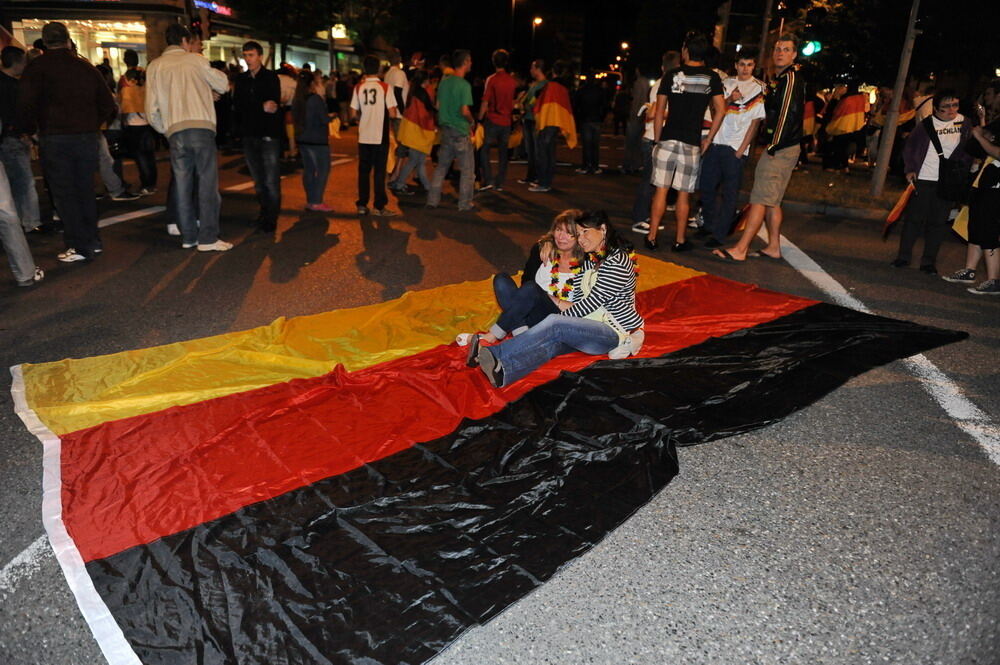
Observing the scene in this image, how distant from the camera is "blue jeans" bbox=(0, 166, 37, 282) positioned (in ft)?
19.2

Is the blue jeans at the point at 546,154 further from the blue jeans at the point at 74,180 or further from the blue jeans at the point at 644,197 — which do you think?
the blue jeans at the point at 74,180

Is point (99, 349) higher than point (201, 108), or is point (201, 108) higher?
point (201, 108)

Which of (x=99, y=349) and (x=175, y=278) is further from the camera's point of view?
(x=175, y=278)

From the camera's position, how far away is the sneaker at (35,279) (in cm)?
626

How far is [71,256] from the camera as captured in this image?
23.5 feet

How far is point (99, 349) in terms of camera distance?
198 inches

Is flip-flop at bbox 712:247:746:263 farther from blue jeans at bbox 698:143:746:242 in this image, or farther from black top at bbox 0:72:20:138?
black top at bbox 0:72:20:138

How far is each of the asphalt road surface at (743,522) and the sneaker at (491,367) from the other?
1.27 meters

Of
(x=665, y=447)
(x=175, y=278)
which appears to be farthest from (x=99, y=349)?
(x=665, y=447)

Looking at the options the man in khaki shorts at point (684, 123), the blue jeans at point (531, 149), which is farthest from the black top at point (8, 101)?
the blue jeans at point (531, 149)

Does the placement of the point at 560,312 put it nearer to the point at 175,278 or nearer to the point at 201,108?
the point at 175,278

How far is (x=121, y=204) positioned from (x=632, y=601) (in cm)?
983

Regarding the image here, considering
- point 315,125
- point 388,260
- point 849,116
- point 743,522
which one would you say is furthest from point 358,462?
point 849,116

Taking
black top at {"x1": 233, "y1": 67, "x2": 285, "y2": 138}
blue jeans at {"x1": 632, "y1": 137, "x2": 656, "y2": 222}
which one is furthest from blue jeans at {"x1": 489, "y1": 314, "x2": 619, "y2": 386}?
black top at {"x1": 233, "y1": 67, "x2": 285, "y2": 138}
